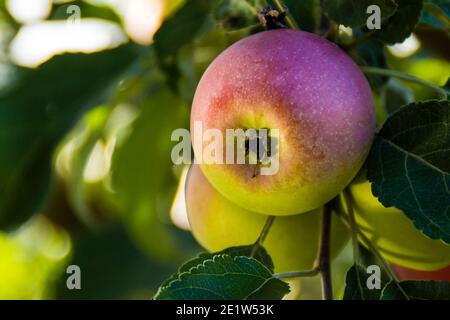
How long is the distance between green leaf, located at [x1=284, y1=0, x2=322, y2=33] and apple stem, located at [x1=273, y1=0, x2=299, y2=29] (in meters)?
0.02


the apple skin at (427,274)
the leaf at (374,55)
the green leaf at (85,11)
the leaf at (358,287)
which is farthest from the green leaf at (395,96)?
the green leaf at (85,11)

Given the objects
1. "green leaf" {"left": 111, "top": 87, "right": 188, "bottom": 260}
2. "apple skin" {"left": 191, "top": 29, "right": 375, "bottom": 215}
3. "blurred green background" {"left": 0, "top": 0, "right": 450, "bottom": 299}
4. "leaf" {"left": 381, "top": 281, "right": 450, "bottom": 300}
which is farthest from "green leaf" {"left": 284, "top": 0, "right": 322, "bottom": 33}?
"green leaf" {"left": 111, "top": 87, "right": 188, "bottom": 260}

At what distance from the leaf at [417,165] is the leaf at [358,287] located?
4.4 inches

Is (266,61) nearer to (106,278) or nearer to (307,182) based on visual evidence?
(307,182)

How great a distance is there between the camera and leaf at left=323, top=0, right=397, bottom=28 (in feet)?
3.01

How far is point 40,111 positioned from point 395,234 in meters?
0.61

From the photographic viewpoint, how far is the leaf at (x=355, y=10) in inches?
36.2

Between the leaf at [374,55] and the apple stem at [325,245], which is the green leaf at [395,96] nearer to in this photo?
the leaf at [374,55]

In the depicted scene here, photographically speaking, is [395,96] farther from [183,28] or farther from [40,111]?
[40,111]

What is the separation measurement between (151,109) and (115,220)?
0.59 metres

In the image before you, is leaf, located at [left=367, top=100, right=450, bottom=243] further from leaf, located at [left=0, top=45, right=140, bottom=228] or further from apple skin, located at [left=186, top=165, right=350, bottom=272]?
leaf, located at [left=0, top=45, right=140, bottom=228]

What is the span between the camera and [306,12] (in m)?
1.02

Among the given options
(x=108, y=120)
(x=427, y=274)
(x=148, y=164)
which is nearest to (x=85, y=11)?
(x=108, y=120)

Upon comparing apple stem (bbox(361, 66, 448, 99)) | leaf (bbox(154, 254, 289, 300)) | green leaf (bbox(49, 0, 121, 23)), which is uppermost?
apple stem (bbox(361, 66, 448, 99))
